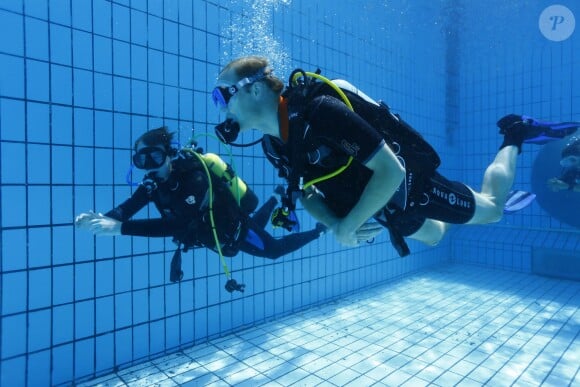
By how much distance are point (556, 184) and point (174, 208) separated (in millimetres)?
6402

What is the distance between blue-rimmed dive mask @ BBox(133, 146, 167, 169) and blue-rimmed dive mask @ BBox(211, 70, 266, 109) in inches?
41.0

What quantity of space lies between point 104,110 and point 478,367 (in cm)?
421

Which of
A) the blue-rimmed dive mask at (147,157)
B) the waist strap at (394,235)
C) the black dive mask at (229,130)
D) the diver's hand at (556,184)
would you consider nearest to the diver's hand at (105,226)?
the blue-rimmed dive mask at (147,157)

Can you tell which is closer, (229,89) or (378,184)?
(378,184)

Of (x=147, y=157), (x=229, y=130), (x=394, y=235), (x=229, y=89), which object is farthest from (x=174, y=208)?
(x=394, y=235)

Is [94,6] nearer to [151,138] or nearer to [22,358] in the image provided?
[151,138]

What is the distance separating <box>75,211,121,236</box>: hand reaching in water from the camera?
2715 mm

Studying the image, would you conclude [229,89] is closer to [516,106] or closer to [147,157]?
[147,157]

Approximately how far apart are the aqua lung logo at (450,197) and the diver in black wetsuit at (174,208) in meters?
1.84

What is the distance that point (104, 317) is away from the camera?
10.9 ft

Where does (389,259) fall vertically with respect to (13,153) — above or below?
below

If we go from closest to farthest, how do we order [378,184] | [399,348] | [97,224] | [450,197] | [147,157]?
[378,184] → [450,197] → [97,224] → [147,157] → [399,348]

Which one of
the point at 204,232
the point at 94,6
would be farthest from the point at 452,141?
the point at 94,6

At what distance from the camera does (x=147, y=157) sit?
3.03m
